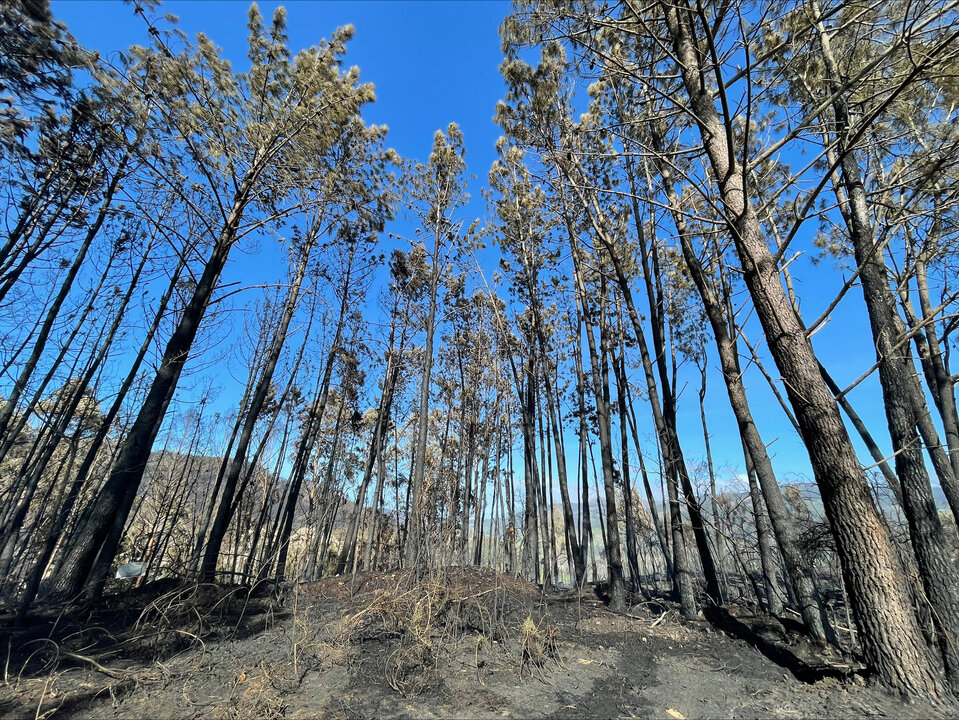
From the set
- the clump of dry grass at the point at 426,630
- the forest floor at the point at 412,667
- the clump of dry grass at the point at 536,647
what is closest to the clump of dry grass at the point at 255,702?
the forest floor at the point at 412,667

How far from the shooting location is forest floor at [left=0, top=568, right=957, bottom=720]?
3.26m

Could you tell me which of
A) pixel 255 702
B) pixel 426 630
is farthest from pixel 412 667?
pixel 255 702

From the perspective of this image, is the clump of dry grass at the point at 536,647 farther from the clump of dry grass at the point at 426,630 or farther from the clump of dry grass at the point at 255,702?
the clump of dry grass at the point at 255,702

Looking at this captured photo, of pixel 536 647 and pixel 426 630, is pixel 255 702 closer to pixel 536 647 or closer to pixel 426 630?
pixel 426 630

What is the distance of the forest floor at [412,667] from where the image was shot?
10.7 ft

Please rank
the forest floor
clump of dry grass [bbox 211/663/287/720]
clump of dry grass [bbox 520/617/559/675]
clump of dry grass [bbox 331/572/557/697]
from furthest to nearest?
clump of dry grass [bbox 520/617/559/675], clump of dry grass [bbox 331/572/557/697], the forest floor, clump of dry grass [bbox 211/663/287/720]

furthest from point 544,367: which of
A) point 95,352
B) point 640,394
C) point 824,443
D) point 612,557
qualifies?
point 95,352

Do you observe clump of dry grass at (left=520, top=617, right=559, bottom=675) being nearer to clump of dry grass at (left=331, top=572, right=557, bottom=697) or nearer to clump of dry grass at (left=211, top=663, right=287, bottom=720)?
clump of dry grass at (left=331, top=572, right=557, bottom=697)

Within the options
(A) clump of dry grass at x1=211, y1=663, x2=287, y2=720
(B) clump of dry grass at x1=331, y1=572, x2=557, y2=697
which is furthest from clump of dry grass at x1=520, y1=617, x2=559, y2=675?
(A) clump of dry grass at x1=211, y1=663, x2=287, y2=720

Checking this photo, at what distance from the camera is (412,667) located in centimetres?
409

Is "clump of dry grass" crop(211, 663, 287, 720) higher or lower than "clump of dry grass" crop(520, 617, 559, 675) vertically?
lower

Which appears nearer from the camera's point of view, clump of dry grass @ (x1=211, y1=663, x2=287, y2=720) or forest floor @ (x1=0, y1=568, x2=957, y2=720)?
clump of dry grass @ (x1=211, y1=663, x2=287, y2=720)

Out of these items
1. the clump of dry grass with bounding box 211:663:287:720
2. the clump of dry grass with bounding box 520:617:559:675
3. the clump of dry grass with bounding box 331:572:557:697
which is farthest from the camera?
the clump of dry grass with bounding box 520:617:559:675

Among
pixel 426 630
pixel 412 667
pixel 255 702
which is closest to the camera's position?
pixel 255 702
